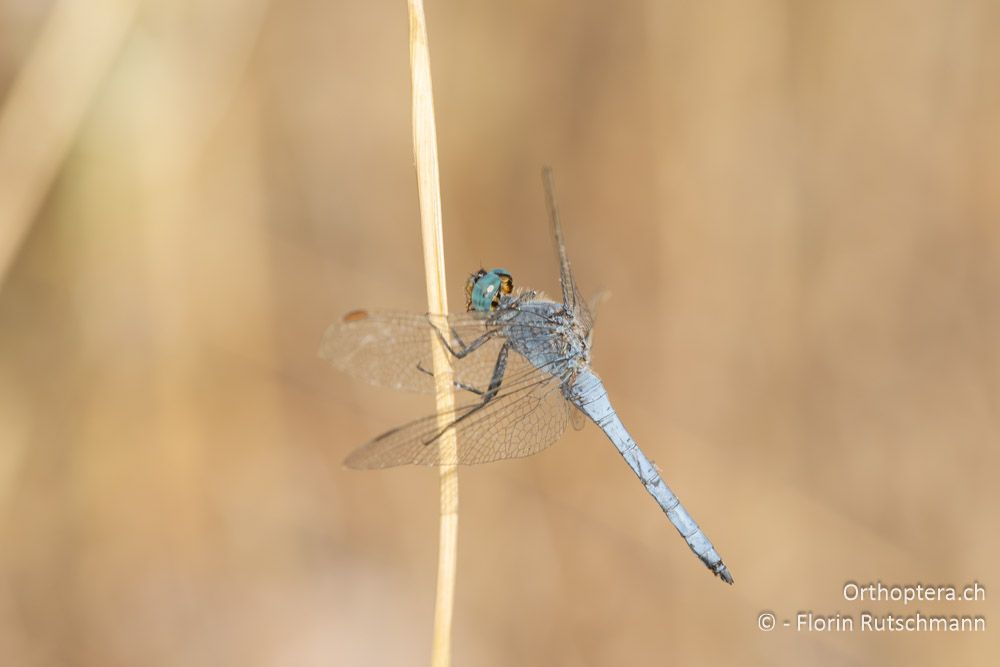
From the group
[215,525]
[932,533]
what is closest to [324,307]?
[215,525]

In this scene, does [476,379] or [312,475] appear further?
[312,475]

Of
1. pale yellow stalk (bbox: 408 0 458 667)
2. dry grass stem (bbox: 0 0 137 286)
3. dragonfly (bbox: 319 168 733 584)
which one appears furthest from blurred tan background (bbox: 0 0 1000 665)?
pale yellow stalk (bbox: 408 0 458 667)

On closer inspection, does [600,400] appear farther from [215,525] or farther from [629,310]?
[215,525]

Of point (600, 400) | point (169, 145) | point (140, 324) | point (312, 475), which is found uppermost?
point (169, 145)

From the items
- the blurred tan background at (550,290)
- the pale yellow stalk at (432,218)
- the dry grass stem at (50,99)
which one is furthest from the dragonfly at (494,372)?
the blurred tan background at (550,290)

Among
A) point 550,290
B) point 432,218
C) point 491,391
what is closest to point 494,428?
point 491,391

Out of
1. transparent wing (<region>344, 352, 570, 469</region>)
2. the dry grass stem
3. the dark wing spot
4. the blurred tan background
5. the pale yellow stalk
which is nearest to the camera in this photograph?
the pale yellow stalk

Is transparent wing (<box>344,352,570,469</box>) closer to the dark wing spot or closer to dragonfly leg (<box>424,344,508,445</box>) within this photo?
dragonfly leg (<box>424,344,508,445</box>)
